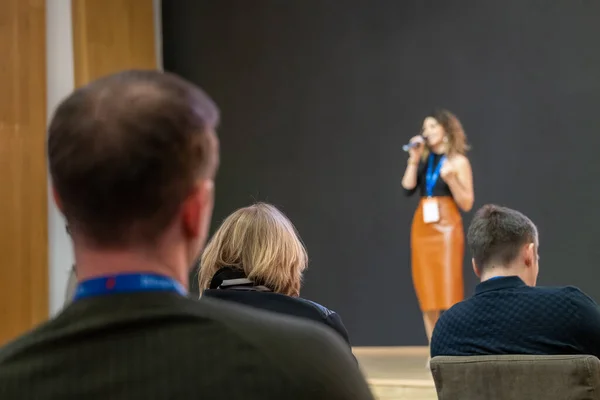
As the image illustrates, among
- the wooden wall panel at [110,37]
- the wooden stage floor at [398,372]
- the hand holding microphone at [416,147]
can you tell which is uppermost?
the wooden wall panel at [110,37]

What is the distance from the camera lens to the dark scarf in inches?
59.0

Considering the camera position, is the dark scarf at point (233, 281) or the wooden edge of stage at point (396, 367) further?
the wooden edge of stage at point (396, 367)

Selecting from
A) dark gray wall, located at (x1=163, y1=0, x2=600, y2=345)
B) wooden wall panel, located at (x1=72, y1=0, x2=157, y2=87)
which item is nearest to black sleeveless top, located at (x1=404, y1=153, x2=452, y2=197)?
dark gray wall, located at (x1=163, y1=0, x2=600, y2=345)

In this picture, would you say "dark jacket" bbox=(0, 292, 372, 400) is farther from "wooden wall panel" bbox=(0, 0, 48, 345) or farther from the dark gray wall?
"wooden wall panel" bbox=(0, 0, 48, 345)

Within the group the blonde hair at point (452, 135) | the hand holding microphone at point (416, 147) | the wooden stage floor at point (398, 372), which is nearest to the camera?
the wooden stage floor at point (398, 372)

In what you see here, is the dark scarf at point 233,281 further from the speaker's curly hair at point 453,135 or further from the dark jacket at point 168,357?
the speaker's curly hair at point 453,135

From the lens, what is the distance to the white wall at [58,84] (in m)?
5.36

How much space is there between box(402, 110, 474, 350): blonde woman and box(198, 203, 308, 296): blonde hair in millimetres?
2494

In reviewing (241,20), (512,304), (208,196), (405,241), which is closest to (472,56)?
(405,241)

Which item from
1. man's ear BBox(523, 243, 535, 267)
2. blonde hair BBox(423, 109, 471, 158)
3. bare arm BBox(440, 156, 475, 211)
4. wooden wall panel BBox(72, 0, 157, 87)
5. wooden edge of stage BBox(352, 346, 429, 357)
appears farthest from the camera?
wooden wall panel BBox(72, 0, 157, 87)

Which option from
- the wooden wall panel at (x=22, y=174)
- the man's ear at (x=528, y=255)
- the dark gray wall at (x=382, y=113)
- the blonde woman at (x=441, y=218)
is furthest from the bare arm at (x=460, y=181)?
the wooden wall panel at (x=22, y=174)

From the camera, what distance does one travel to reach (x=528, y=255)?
1865 millimetres

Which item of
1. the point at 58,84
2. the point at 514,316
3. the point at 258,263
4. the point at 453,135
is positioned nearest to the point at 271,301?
the point at 258,263

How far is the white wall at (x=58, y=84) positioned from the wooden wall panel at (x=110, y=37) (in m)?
0.06
